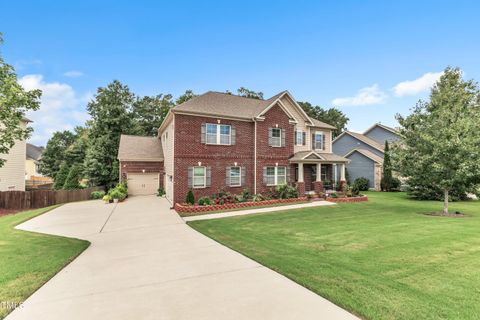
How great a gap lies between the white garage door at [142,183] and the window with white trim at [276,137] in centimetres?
1116

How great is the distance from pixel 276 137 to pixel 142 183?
1253cm

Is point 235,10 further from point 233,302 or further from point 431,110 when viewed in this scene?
point 233,302

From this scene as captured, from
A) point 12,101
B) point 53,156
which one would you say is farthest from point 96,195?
point 53,156

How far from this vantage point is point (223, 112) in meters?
16.7

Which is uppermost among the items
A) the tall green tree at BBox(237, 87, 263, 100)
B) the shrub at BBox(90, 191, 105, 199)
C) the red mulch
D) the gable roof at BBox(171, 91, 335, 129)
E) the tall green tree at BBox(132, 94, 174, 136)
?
the tall green tree at BBox(237, 87, 263, 100)

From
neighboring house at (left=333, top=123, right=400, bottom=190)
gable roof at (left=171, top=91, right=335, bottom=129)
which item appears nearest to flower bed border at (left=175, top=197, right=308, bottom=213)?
A: gable roof at (left=171, top=91, right=335, bottom=129)

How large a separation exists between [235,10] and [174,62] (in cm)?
670

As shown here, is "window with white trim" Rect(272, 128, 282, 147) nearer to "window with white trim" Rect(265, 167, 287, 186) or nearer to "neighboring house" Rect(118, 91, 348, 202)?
"neighboring house" Rect(118, 91, 348, 202)

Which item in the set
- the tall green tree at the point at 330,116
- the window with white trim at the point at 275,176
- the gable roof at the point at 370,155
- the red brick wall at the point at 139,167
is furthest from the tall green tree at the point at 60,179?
the tall green tree at the point at 330,116

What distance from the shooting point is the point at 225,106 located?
17.8m

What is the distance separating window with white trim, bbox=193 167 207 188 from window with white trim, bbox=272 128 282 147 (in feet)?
19.1

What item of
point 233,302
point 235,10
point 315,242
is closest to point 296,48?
point 235,10

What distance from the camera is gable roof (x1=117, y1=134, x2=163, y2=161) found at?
21.1 meters

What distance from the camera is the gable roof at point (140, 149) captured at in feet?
69.4
